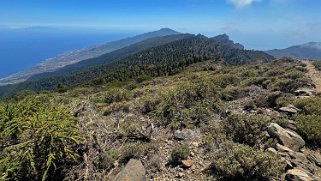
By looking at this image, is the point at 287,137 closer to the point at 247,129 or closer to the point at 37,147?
the point at 247,129

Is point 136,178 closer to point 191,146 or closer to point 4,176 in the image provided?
point 191,146

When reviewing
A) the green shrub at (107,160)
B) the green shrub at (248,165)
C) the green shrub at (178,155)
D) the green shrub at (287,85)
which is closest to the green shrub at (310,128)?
the green shrub at (248,165)

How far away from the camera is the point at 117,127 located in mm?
7949

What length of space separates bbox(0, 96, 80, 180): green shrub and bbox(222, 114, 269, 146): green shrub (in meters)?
4.34

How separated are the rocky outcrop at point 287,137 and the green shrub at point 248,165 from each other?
1.11 m

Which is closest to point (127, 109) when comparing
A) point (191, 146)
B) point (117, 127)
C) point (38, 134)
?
point (117, 127)

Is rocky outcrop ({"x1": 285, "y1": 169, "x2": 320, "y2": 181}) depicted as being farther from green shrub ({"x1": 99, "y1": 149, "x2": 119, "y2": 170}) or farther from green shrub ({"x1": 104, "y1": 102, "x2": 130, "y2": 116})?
green shrub ({"x1": 104, "y1": 102, "x2": 130, "y2": 116})

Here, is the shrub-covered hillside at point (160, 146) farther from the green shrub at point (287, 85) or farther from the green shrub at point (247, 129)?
the green shrub at point (287, 85)

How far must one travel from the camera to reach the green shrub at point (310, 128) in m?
6.86

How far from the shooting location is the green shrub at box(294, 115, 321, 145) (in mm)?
6862

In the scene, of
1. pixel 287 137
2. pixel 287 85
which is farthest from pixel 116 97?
pixel 287 137

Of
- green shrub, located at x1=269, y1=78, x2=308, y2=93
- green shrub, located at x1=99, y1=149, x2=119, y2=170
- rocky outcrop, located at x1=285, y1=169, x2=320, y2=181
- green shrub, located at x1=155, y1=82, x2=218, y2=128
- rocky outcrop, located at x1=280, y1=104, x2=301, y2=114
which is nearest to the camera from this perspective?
rocky outcrop, located at x1=285, y1=169, x2=320, y2=181

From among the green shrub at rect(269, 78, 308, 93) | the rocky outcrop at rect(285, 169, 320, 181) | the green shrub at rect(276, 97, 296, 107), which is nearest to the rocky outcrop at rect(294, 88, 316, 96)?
the green shrub at rect(269, 78, 308, 93)

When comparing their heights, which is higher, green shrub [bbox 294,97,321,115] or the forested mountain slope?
green shrub [bbox 294,97,321,115]
